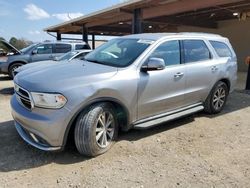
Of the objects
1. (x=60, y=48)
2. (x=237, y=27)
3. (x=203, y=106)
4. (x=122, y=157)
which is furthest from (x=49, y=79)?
(x=237, y=27)

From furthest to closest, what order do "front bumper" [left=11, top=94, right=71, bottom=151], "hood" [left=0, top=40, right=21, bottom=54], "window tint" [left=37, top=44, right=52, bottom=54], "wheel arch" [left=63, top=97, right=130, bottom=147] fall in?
"window tint" [left=37, top=44, right=52, bottom=54]
"hood" [left=0, top=40, right=21, bottom=54]
"wheel arch" [left=63, top=97, right=130, bottom=147]
"front bumper" [left=11, top=94, right=71, bottom=151]

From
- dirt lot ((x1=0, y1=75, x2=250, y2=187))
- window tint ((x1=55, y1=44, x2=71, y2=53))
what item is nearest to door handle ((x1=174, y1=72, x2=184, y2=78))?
dirt lot ((x1=0, y1=75, x2=250, y2=187))

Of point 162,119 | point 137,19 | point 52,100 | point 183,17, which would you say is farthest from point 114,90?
point 183,17

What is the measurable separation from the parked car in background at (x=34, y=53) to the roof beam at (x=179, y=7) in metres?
3.66

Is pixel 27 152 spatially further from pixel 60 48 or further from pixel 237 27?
pixel 237 27

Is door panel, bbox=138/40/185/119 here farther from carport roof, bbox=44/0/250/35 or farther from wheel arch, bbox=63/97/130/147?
carport roof, bbox=44/0/250/35

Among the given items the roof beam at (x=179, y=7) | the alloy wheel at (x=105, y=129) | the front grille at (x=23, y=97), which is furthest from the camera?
the roof beam at (x=179, y=7)

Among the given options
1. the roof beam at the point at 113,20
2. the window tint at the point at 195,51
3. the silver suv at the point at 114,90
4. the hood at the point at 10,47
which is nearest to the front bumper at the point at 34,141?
the silver suv at the point at 114,90

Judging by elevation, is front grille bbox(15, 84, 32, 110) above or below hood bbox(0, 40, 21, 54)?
below

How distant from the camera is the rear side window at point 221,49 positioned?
5.99m

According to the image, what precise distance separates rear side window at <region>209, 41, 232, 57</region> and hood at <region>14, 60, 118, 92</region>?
2864 millimetres

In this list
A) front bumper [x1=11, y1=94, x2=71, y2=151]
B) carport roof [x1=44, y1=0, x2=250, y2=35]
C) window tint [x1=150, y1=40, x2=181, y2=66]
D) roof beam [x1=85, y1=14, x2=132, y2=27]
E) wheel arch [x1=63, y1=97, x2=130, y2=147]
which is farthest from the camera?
roof beam [x1=85, y1=14, x2=132, y2=27]

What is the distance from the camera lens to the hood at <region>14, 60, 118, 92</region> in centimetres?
355

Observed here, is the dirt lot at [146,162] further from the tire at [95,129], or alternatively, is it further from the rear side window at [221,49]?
the rear side window at [221,49]
